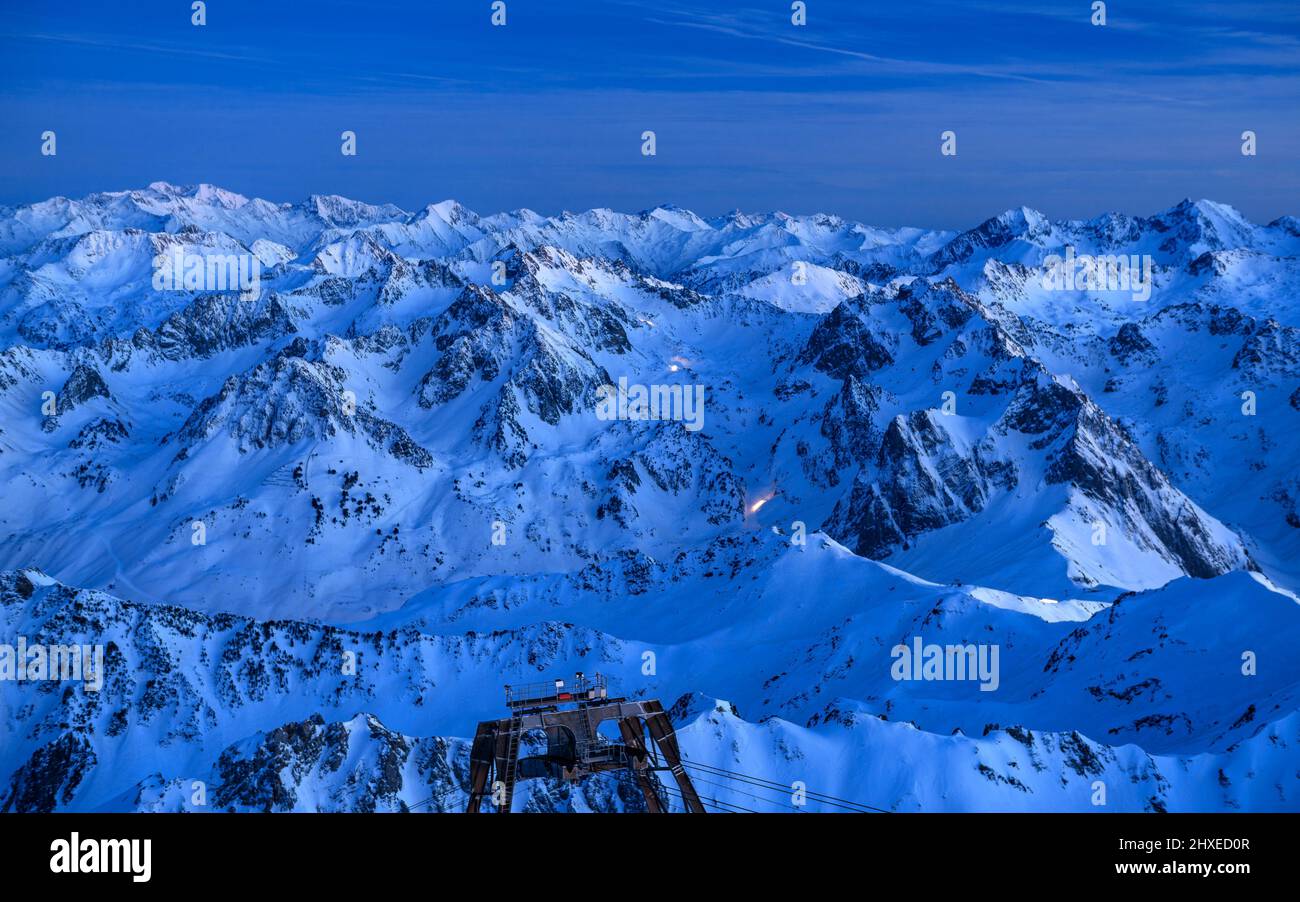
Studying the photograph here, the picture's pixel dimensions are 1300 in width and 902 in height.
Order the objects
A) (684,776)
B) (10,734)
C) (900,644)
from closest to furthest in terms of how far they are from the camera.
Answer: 1. (684,776)
2. (10,734)
3. (900,644)

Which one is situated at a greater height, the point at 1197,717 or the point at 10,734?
the point at 1197,717
